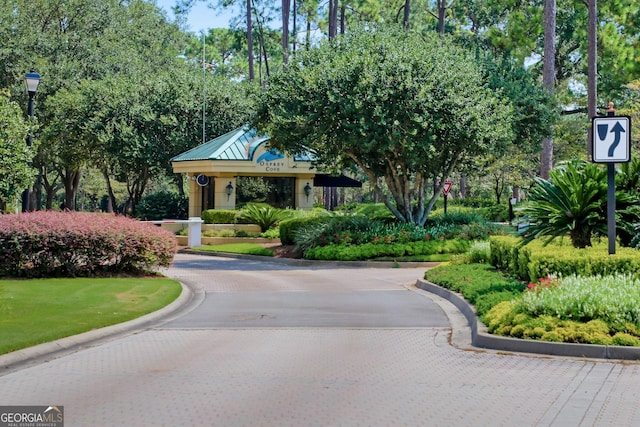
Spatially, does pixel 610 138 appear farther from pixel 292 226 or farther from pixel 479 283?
pixel 292 226

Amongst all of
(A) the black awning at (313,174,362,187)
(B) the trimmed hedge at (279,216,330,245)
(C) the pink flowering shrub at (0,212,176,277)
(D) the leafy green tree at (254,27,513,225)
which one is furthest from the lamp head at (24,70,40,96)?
(A) the black awning at (313,174,362,187)

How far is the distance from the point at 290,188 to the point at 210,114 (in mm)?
9002

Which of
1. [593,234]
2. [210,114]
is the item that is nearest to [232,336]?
[593,234]

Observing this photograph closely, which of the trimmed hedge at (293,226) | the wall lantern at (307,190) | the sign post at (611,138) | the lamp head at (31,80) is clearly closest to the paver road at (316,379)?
the sign post at (611,138)

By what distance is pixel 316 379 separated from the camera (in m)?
9.18

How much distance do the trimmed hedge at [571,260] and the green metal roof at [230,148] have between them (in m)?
25.2

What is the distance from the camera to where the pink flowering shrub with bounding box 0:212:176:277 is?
20156 mm

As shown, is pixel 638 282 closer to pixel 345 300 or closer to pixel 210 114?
pixel 345 300

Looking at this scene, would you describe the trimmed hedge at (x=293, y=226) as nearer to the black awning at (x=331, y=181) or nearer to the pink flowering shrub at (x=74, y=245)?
the black awning at (x=331, y=181)

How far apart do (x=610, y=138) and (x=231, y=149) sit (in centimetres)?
2941

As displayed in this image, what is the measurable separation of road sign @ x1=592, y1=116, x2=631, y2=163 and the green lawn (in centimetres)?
826

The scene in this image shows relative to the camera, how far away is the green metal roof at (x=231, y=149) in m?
40.6

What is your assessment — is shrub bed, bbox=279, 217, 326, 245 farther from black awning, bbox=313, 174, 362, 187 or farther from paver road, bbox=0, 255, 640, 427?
paver road, bbox=0, 255, 640, 427

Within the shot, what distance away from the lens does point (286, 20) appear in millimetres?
53656
